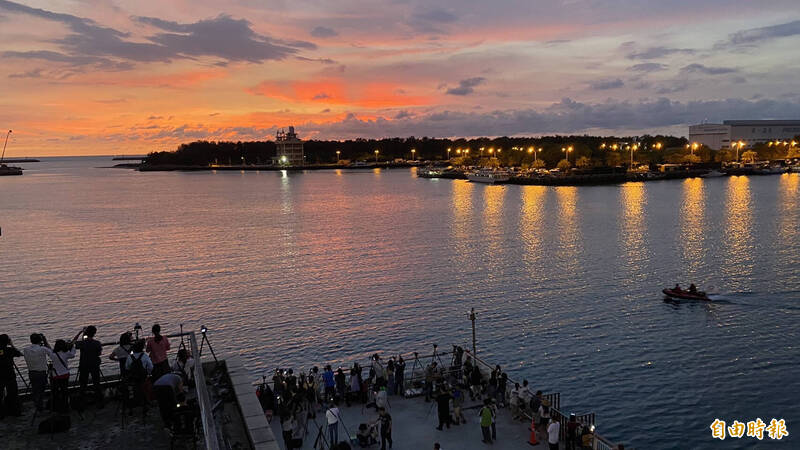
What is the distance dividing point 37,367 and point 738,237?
73345mm

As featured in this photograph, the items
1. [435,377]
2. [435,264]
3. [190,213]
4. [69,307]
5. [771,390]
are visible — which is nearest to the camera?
[435,377]

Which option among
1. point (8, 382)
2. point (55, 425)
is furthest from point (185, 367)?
point (8, 382)

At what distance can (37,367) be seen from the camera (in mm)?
12484

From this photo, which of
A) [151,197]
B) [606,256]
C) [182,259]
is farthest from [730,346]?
[151,197]

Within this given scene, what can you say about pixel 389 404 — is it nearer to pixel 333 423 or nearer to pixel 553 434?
pixel 333 423

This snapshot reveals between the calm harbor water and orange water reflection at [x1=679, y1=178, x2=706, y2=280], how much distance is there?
0.30 m

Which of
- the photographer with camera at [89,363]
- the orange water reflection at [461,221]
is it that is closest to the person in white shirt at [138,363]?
the photographer with camera at [89,363]

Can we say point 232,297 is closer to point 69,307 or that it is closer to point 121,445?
point 69,307

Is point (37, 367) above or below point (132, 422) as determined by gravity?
above

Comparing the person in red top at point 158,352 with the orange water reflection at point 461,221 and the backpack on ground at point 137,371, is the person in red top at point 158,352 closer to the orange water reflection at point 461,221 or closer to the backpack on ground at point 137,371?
the backpack on ground at point 137,371

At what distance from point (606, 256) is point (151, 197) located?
129 metres

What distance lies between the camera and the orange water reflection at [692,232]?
54.3 m

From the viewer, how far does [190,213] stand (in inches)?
4321

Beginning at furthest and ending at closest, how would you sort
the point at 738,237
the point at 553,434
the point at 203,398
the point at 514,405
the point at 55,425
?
the point at 738,237 < the point at 514,405 < the point at 553,434 < the point at 55,425 < the point at 203,398
